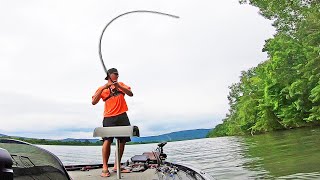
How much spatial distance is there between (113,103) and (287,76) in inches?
1574

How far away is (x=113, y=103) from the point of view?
6.92 metres

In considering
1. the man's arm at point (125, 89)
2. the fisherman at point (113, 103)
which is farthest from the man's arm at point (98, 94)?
the man's arm at point (125, 89)

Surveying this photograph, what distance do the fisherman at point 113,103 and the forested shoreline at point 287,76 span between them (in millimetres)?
22615

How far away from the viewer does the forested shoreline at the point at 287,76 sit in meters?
35.4

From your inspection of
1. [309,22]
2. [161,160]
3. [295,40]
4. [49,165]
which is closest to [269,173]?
[161,160]

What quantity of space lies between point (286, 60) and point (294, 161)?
33.8 m

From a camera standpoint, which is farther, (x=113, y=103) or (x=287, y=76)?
(x=287, y=76)

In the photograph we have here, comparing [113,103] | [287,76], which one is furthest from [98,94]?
[287,76]

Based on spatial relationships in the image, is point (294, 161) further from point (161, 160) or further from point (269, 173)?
point (161, 160)

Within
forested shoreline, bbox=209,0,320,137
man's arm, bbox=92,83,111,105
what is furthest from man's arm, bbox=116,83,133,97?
forested shoreline, bbox=209,0,320,137

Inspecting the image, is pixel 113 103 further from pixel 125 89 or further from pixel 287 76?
pixel 287 76

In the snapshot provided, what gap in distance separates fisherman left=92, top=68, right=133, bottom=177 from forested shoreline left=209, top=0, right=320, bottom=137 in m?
22.6

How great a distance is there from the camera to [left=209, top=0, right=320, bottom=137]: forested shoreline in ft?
116

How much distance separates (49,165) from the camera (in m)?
2.31
